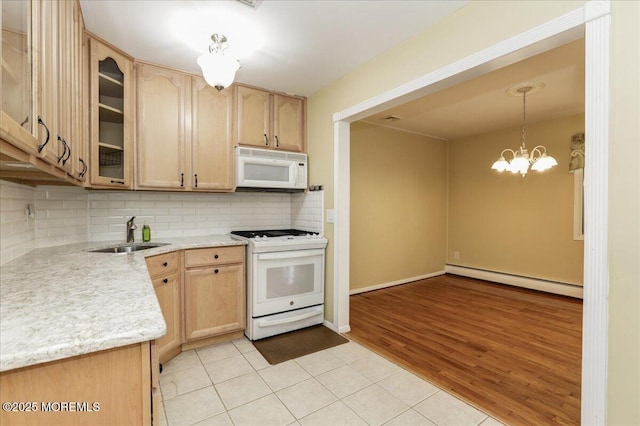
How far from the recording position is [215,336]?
2.66m

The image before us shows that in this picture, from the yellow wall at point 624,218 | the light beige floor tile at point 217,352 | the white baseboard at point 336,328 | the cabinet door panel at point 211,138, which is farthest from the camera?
the white baseboard at point 336,328

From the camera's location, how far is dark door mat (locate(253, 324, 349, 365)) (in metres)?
2.48

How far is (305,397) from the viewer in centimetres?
193

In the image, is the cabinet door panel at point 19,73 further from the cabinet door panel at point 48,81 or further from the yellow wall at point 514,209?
the yellow wall at point 514,209

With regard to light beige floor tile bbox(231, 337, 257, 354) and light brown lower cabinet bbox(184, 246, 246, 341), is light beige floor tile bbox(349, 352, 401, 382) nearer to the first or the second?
light beige floor tile bbox(231, 337, 257, 354)

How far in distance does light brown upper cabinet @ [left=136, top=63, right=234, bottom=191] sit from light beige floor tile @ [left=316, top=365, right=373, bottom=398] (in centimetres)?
186

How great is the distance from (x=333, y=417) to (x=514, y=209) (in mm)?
4277

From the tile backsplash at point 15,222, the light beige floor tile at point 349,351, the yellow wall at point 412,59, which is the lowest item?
the light beige floor tile at point 349,351

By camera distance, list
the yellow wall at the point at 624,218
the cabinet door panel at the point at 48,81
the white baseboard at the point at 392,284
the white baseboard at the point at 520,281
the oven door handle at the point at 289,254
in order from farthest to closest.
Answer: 1. the white baseboard at the point at 392,284
2. the white baseboard at the point at 520,281
3. the oven door handle at the point at 289,254
4. the yellow wall at the point at 624,218
5. the cabinet door panel at the point at 48,81

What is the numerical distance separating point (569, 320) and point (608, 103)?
2965mm

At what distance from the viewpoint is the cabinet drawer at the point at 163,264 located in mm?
2139

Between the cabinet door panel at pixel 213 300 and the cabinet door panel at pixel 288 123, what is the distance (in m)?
1.38

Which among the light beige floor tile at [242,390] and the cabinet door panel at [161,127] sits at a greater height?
the cabinet door panel at [161,127]

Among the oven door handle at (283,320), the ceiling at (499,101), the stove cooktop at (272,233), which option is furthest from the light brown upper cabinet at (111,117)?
the ceiling at (499,101)
